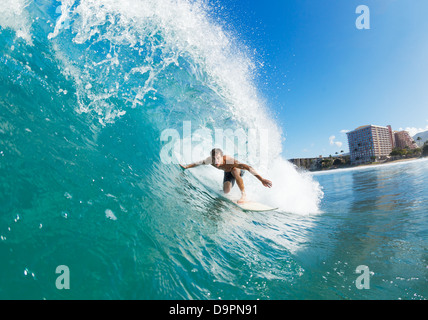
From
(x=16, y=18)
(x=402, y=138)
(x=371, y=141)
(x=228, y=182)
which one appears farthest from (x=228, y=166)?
(x=402, y=138)

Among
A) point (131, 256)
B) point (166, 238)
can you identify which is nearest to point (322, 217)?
point (166, 238)

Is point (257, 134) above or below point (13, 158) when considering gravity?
above

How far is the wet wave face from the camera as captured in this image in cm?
214

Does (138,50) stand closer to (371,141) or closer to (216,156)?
(216,156)

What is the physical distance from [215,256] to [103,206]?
5.55ft

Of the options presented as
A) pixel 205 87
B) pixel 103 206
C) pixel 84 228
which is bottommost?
pixel 84 228

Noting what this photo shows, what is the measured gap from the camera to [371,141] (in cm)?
12950

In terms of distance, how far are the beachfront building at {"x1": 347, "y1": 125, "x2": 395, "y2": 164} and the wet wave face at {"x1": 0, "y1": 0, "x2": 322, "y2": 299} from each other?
457ft

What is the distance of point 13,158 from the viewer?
2768mm

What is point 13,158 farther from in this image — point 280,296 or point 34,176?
point 280,296

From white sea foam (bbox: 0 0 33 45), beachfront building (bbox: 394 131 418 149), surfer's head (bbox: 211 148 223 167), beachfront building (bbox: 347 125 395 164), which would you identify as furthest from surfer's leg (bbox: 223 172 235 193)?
beachfront building (bbox: 394 131 418 149)

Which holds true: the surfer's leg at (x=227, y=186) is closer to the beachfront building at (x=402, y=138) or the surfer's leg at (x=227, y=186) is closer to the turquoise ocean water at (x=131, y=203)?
the turquoise ocean water at (x=131, y=203)

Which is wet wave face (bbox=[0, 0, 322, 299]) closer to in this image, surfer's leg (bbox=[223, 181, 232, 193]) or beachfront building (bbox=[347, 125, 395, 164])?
surfer's leg (bbox=[223, 181, 232, 193])
